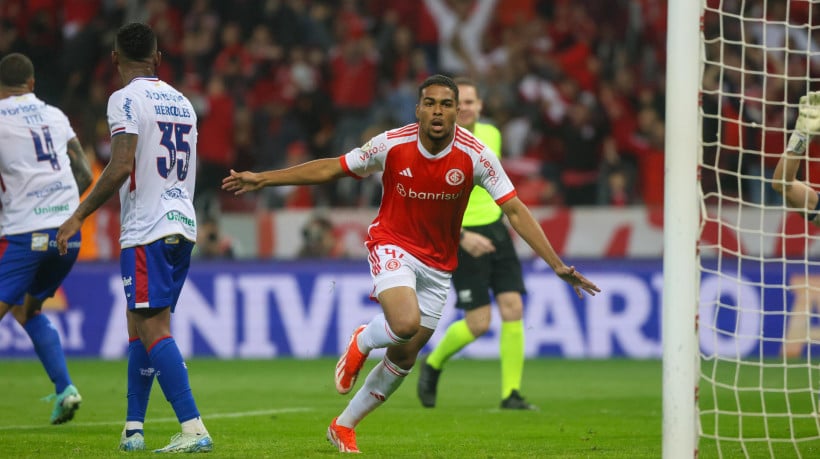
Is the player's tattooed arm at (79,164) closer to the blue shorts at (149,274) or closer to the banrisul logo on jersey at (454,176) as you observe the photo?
the blue shorts at (149,274)

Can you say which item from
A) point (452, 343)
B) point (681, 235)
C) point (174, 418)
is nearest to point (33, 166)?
point (174, 418)

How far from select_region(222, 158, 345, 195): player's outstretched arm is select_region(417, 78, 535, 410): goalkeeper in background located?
3.40 m

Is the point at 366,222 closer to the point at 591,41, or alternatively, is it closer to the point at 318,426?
the point at 591,41

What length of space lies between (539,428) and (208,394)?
3.85 meters

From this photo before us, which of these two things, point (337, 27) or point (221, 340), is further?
point (337, 27)

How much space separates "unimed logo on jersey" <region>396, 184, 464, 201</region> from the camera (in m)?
7.24

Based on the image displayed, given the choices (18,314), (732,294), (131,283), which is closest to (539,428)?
(131,283)

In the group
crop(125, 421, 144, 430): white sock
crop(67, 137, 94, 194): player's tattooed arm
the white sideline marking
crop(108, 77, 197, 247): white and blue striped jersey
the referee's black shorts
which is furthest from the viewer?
the referee's black shorts

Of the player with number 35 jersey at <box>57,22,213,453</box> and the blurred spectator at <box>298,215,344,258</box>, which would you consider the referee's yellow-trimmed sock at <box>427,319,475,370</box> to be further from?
the blurred spectator at <box>298,215,344,258</box>

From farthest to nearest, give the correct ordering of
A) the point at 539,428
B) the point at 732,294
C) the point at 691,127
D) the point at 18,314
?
the point at 732,294 < the point at 18,314 < the point at 539,428 < the point at 691,127

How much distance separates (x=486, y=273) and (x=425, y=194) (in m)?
3.28

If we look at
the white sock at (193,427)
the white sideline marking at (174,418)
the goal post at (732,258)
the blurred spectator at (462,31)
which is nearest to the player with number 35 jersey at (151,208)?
the white sock at (193,427)

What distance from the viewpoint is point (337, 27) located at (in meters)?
20.0

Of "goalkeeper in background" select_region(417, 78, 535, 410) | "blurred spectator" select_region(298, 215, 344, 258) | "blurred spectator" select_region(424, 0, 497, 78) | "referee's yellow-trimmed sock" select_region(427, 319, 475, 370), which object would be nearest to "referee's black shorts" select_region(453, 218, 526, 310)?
"goalkeeper in background" select_region(417, 78, 535, 410)
